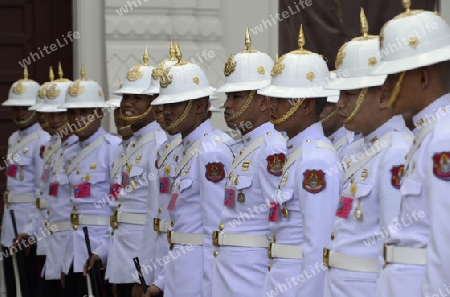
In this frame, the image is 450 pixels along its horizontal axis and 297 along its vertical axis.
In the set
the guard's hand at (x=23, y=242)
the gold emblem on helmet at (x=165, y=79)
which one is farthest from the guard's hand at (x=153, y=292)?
the guard's hand at (x=23, y=242)

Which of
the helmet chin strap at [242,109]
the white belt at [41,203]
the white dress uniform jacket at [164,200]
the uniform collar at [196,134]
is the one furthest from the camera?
the white belt at [41,203]

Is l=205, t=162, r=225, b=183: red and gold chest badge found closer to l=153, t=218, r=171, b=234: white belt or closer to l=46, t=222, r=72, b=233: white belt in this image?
l=153, t=218, r=171, b=234: white belt

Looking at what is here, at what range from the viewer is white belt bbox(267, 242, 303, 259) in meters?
5.63

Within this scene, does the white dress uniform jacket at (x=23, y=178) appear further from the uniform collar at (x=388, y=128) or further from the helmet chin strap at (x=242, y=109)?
the uniform collar at (x=388, y=128)

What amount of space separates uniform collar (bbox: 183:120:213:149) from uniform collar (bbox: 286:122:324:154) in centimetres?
119

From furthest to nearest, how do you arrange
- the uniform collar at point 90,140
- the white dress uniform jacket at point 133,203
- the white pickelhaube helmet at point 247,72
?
1. the uniform collar at point 90,140
2. the white dress uniform jacket at point 133,203
3. the white pickelhaube helmet at point 247,72

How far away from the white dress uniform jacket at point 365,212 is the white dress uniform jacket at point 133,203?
298cm

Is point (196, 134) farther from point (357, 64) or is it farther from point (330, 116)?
point (357, 64)

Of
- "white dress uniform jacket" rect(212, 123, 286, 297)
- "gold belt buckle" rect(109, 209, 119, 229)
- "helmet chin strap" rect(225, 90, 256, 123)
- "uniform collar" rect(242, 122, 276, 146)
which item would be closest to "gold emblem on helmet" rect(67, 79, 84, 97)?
"gold belt buckle" rect(109, 209, 119, 229)

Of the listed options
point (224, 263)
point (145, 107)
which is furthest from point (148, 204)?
point (224, 263)

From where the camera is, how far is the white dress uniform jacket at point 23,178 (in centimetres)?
1127

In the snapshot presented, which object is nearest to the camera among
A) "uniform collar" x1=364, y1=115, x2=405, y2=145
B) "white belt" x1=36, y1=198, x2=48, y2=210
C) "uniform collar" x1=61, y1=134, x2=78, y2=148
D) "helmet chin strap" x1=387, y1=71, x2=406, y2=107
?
"helmet chin strap" x1=387, y1=71, x2=406, y2=107

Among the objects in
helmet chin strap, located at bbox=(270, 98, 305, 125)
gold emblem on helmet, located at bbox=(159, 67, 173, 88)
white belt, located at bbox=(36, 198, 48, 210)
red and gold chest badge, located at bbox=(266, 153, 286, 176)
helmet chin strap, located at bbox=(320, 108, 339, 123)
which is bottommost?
white belt, located at bbox=(36, 198, 48, 210)

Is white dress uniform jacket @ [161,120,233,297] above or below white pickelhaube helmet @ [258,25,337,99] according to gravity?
below
